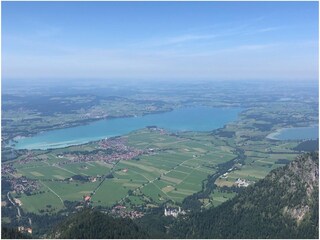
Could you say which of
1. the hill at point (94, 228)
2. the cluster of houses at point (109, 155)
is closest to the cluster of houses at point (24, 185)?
the cluster of houses at point (109, 155)

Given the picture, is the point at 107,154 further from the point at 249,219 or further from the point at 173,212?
the point at 249,219

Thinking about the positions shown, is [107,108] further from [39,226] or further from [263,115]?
[39,226]

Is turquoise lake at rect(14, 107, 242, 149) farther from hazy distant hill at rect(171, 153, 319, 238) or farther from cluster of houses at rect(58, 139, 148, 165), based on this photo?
hazy distant hill at rect(171, 153, 319, 238)

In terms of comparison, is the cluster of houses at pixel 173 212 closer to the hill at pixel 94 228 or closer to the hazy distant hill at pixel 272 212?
the hazy distant hill at pixel 272 212

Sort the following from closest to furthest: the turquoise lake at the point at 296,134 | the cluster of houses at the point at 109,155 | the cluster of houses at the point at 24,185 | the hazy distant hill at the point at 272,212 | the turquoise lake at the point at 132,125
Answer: the hazy distant hill at the point at 272,212
the cluster of houses at the point at 24,185
the cluster of houses at the point at 109,155
the turquoise lake at the point at 132,125
the turquoise lake at the point at 296,134

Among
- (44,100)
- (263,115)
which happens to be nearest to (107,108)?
(44,100)
